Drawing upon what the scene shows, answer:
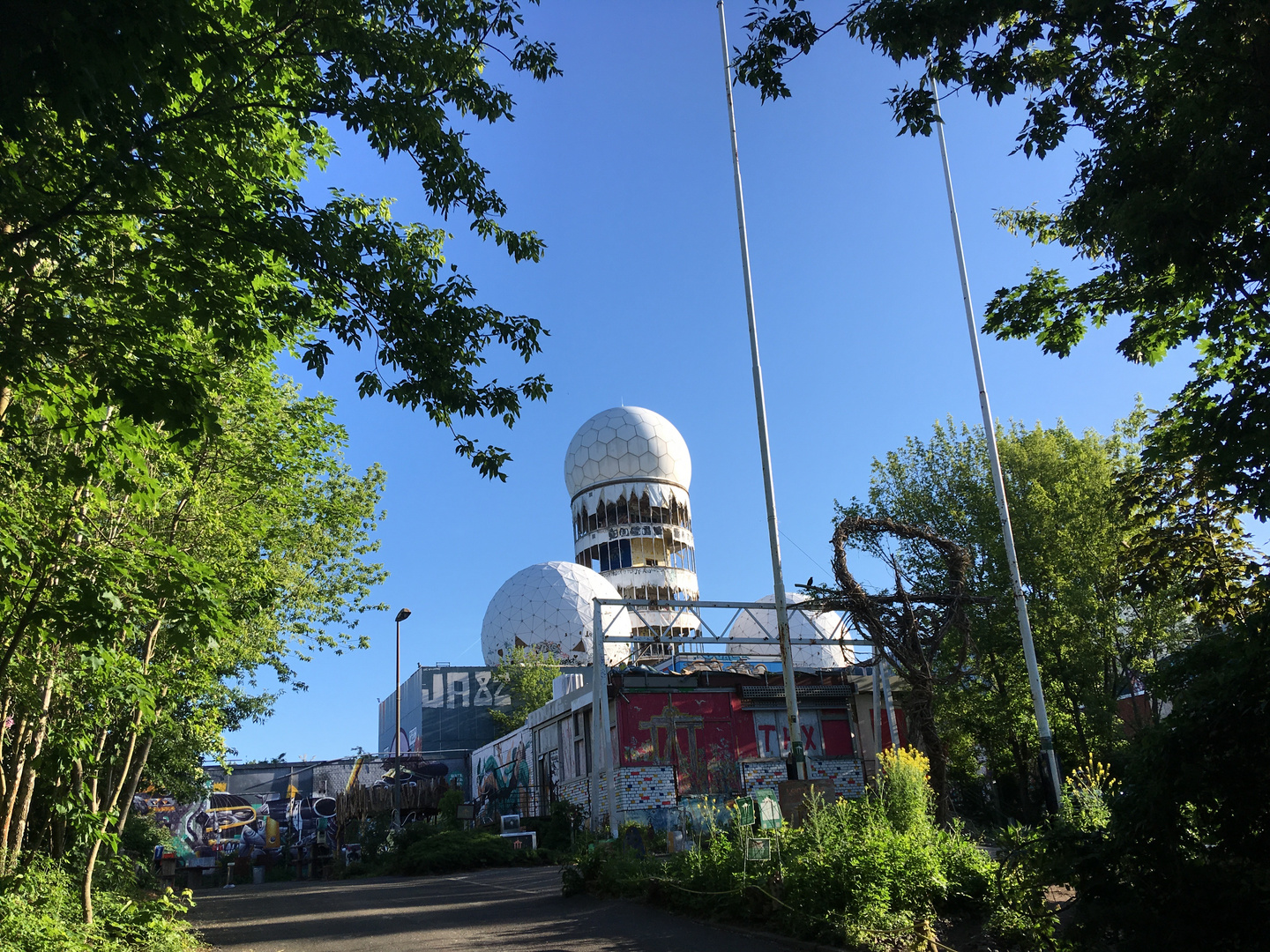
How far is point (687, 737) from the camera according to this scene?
26500 mm

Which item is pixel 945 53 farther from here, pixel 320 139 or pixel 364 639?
pixel 364 639

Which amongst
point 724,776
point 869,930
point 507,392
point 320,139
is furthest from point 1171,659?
point 724,776

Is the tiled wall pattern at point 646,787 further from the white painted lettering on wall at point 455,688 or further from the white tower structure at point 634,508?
the white painted lettering on wall at point 455,688

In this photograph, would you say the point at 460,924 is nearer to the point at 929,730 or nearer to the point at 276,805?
the point at 929,730

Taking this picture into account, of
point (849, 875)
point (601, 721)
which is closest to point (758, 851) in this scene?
point (849, 875)

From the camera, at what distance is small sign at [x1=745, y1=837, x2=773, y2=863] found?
1158cm

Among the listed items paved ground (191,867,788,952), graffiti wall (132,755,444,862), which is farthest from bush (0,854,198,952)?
graffiti wall (132,755,444,862)

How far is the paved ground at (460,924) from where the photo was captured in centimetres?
1095

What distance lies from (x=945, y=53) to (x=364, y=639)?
20.5 meters

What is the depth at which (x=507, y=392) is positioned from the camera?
7.96 metres

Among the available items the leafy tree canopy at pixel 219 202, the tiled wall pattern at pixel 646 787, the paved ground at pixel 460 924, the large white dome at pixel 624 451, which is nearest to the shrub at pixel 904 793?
the paved ground at pixel 460 924

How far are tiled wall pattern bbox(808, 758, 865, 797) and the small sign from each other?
1631 cm

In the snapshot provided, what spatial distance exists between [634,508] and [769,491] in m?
33.3

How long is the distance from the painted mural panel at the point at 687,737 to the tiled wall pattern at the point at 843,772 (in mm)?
2573
